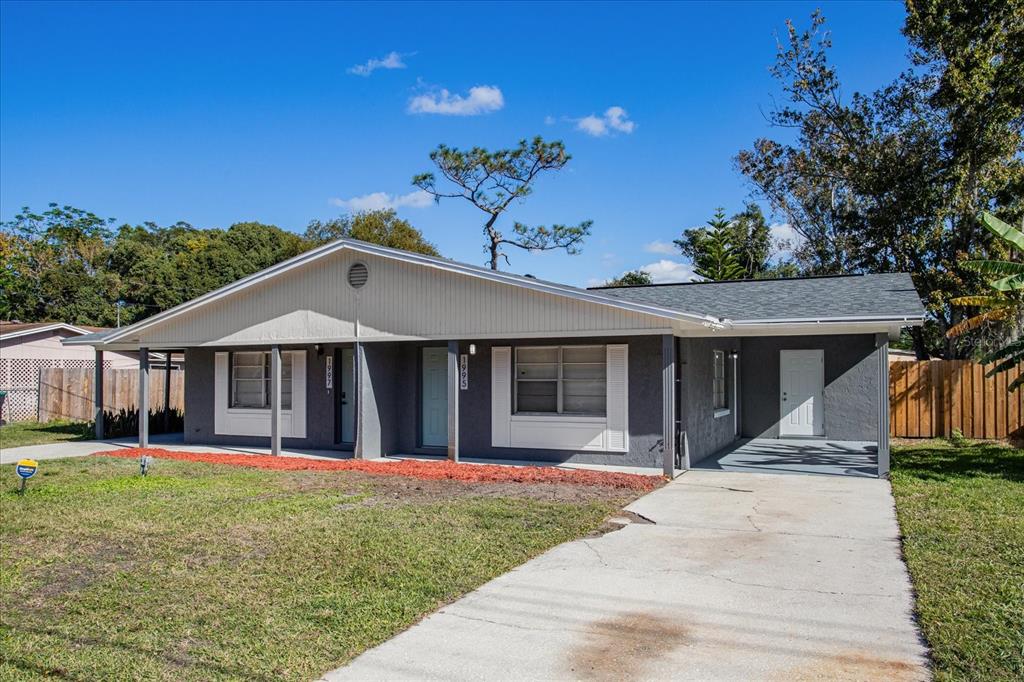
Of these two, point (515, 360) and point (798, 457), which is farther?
point (798, 457)

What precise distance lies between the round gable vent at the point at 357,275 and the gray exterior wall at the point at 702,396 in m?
5.88

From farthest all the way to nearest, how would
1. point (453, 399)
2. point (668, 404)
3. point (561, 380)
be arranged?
point (561, 380) → point (453, 399) → point (668, 404)

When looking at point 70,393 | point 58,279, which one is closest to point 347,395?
point 70,393

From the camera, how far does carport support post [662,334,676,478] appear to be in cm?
1183

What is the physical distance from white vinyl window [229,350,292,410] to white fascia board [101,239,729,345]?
1641 mm

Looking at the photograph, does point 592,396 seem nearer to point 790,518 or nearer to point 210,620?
point 790,518

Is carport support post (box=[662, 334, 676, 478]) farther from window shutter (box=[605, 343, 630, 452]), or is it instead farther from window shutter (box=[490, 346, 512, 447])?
window shutter (box=[490, 346, 512, 447])

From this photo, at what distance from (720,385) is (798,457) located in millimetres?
2557

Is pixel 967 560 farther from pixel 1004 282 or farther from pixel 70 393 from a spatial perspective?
pixel 70 393

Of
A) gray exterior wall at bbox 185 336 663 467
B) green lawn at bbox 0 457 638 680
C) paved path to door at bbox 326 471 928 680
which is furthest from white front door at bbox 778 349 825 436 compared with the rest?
paved path to door at bbox 326 471 928 680

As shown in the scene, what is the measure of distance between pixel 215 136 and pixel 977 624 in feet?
90.5

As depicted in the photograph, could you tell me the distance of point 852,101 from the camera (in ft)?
81.5

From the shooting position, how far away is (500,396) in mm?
13984

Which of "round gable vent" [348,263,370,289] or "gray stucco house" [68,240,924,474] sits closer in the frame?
"gray stucco house" [68,240,924,474]
